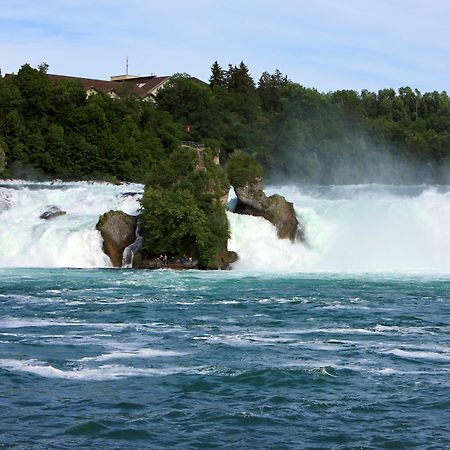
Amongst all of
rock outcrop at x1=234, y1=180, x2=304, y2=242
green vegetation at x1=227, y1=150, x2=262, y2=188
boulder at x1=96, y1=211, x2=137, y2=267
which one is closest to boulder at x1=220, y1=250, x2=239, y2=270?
rock outcrop at x1=234, y1=180, x2=304, y2=242

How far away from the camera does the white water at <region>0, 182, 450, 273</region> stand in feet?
123

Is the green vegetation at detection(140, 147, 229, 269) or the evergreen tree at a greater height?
the evergreen tree

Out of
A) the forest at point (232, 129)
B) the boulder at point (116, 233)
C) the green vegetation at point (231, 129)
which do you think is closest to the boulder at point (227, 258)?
the boulder at point (116, 233)

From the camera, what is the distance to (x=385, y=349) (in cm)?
1911

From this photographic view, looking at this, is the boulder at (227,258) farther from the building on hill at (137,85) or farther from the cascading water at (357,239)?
the building on hill at (137,85)

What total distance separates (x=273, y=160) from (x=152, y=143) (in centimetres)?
1284

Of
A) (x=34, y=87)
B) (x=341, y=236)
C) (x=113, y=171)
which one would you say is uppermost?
(x=34, y=87)

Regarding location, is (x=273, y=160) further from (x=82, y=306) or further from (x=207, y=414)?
(x=207, y=414)

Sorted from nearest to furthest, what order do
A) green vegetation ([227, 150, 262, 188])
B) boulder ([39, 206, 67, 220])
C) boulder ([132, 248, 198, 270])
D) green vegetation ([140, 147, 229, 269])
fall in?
green vegetation ([140, 147, 229, 269])
boulder ([132, 248, 198, 270])
boulder ([39, 206, 67, 220])
green vegetation ([227, 150, 262, 188])

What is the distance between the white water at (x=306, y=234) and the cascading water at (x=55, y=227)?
0.04 m

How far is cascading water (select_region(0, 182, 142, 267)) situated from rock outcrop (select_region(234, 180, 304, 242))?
4499mm

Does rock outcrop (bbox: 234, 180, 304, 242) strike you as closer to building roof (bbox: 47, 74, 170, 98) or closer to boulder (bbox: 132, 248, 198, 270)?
boulder (bbox: 132, 248, 198, 270)

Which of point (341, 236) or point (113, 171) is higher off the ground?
point (113, 171)

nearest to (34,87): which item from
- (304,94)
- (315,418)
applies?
(304,94)
